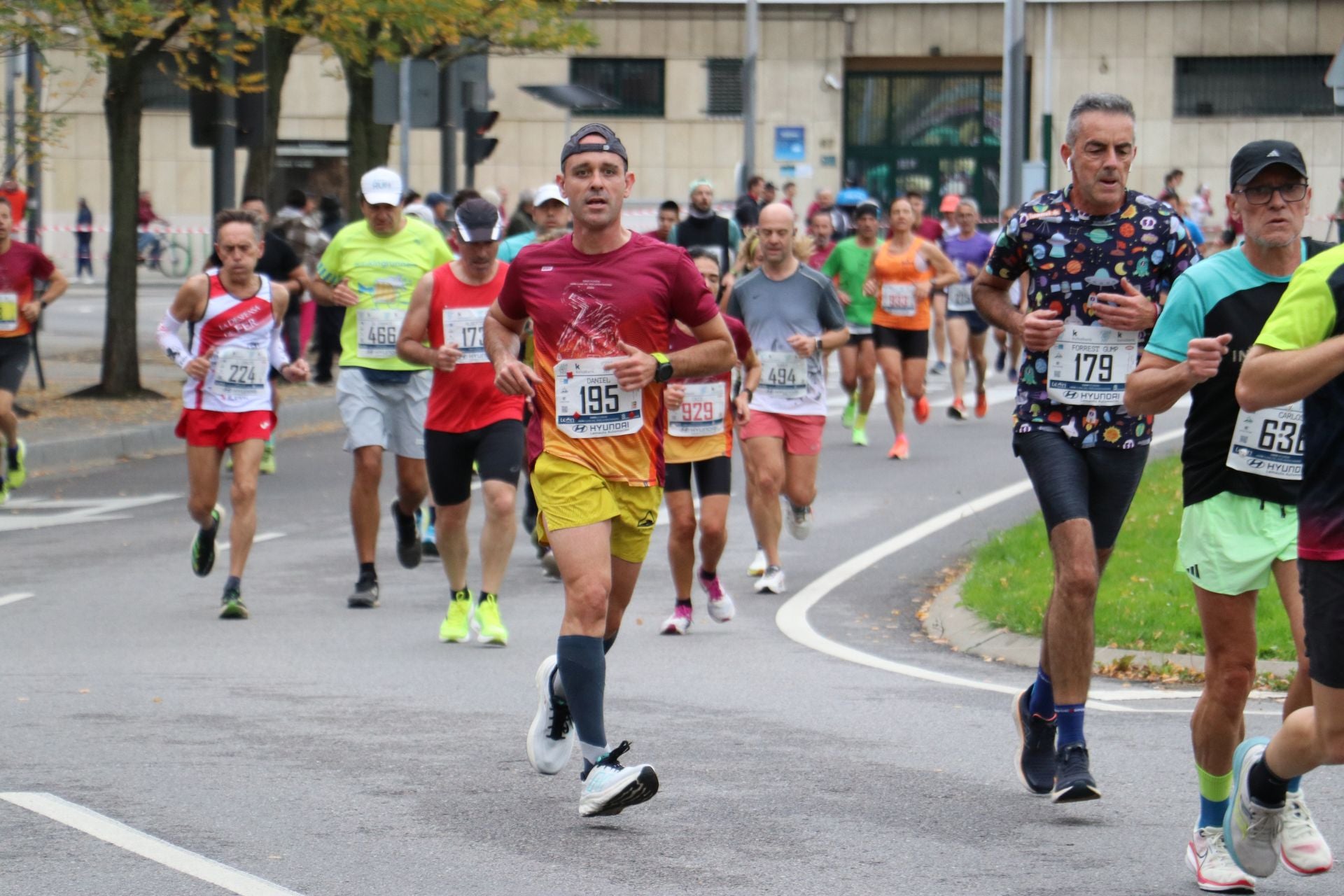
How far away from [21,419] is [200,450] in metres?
8.52

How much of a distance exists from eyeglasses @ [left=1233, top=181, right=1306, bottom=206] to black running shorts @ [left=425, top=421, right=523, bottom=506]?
5022 mm

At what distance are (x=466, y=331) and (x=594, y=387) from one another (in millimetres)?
3591

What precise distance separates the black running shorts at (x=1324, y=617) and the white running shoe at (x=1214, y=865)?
2.64 ft

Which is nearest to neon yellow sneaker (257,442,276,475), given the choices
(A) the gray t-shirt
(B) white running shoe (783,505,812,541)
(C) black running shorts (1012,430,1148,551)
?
(B) white running shoe (783,505,812,541)

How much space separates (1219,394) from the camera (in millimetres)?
5746

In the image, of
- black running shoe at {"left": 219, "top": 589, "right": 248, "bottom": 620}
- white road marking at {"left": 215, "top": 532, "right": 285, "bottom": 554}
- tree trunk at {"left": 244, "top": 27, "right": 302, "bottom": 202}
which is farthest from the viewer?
tree trunk at {"left": 244, "top": 27, "right": 302, "bottom": 202}

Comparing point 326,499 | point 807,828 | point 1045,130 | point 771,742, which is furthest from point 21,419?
point 1045,130

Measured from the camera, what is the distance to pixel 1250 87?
45156mm

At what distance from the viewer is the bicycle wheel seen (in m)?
42.9

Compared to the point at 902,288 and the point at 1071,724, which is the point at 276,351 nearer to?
the point at 1071,724

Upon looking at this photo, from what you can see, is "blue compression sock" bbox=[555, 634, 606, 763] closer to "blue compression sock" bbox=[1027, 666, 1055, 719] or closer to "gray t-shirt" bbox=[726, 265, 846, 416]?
"blue compression sock" bbox=[1027, 666, 1055, 719]

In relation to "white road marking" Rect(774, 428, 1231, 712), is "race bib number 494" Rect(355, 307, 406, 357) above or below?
above

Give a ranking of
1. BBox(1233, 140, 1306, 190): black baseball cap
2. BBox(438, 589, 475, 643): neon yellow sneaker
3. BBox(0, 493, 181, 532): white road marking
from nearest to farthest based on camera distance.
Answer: BBox(1233, 140, 1306, 190): black baseball cap
BBox(438, 589, 475, 643): neon yellow sneaker
BBox(0, 493, 181, 532): white road marking

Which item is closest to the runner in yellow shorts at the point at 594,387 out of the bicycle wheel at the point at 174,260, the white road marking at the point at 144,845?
the white road marking at the point at 144,845
